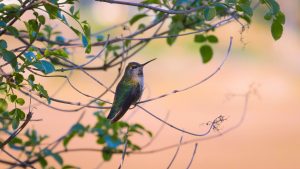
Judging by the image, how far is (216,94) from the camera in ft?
74.8

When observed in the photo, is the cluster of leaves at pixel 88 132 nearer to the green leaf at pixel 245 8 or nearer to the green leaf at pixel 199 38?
the green leaf at pixel 199 38

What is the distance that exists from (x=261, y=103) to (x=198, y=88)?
250cm

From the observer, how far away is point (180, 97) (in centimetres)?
2250

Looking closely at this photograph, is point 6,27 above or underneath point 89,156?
above

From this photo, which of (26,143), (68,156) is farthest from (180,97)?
(26,143)

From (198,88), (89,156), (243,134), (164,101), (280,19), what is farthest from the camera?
(198,88)

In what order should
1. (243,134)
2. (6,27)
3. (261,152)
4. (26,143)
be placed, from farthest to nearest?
(243,134)
(261,152)
(26,143)
(6,27)

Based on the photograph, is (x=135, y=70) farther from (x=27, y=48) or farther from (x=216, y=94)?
(x=216, y=94)

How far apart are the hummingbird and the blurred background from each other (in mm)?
9519

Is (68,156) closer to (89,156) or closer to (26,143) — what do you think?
(89,156)

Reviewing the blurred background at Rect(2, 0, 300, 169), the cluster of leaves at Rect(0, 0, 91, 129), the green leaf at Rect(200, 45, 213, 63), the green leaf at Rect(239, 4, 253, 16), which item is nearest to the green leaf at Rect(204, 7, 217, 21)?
the green leaf at Rect(239, 4, 253, 16)

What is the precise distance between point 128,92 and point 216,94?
19153 mm

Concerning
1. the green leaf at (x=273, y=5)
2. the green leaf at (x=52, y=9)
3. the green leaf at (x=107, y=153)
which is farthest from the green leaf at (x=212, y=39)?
the green leaf at (x=52, y=9)

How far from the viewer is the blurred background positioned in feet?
54.3
